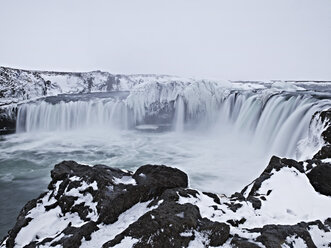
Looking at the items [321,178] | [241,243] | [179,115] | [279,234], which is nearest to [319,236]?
[279,234]

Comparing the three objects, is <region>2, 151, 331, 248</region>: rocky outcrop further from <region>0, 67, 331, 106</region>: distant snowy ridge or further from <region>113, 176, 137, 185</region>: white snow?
<region>0, 67, 331, 106</region>: distant snowy ridge

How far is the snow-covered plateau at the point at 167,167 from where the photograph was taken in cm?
275

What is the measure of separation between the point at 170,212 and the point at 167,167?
118 cm

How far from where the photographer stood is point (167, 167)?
3.89m

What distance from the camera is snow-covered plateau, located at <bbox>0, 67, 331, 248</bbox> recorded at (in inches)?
108

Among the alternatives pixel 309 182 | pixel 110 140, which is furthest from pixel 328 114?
pixel 110 140

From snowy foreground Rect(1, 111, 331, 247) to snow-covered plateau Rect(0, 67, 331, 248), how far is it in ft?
0.05

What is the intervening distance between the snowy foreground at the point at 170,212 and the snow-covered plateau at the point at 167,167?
0.02m

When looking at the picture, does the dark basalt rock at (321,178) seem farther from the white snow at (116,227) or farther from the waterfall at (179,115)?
the waterfall at (179,115)

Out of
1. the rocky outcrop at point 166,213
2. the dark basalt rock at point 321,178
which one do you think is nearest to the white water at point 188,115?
the dark basalt rock at point 321,178

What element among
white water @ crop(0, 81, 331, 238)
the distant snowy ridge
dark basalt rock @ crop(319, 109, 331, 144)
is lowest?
white water @ crop(0, 81, 331, 238)

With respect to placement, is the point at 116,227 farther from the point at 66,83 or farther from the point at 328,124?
the point at 66,83

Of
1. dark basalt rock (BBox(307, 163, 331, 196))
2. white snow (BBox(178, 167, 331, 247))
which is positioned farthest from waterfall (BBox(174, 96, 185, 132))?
white snow (BBox(178, 167, 331, 247))

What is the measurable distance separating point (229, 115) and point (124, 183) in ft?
47.7
